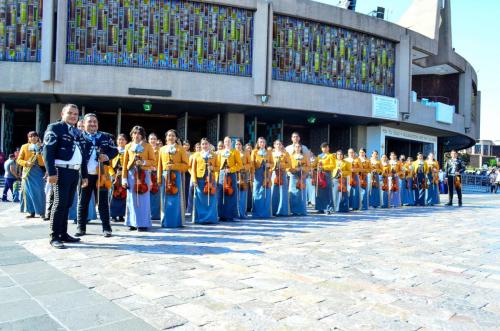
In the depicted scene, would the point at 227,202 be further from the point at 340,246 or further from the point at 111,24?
the point at 111,24

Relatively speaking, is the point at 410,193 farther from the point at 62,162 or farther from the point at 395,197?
the point at 62,162

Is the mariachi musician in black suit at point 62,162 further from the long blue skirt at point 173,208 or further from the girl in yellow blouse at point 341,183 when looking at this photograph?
the girl in yellow blouse at point 341,183

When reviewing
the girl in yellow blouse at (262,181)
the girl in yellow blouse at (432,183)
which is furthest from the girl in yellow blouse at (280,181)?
the girl in yellow blouse at (432,183)

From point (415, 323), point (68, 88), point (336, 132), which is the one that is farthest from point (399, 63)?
point (415, 323)

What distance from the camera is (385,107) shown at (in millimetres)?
23969

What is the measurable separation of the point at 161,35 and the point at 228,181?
11.7 meters

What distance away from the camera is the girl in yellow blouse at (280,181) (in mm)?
10891

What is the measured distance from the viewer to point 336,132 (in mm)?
27859

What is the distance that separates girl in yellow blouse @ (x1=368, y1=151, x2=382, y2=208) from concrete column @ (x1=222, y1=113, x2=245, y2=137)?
30.6 feet

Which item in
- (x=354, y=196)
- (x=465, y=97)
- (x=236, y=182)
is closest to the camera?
(x=236, y=182)

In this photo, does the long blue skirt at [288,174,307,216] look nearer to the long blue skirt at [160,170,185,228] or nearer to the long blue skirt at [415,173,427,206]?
the long blue skirt at [160,170,185,228]

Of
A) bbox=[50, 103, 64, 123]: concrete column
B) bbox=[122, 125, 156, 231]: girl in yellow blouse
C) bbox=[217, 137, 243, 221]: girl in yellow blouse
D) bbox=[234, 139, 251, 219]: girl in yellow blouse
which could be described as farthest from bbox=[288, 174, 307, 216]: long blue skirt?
bbox=[50, 103, 64, 123]: concrete column

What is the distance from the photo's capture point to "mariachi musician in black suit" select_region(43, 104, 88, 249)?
19.2ft

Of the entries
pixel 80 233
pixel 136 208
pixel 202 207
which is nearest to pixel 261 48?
pixel 202 207
